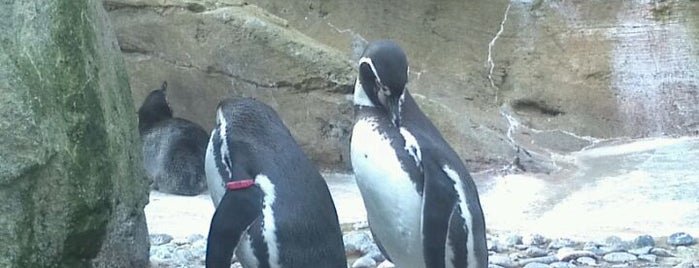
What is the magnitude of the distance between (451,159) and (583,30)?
199 inches

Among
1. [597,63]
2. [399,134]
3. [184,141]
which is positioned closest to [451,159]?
[399,134]

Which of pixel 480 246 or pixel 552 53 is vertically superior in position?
pixel 552 53

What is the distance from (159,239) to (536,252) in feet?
5.54

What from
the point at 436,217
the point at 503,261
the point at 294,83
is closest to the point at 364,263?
the point at 503,261

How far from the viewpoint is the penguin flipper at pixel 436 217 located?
11.1ft

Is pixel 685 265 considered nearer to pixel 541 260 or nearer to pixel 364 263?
pixel 541 260

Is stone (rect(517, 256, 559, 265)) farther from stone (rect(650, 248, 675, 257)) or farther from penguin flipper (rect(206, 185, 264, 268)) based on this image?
penguin flipper (rect(206, 185, 264, 268))

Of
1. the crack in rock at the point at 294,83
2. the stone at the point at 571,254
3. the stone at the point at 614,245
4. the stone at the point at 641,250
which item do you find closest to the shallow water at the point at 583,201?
the stone at the point at 614,245

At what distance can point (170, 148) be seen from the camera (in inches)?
273

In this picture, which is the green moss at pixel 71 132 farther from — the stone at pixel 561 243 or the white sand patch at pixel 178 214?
the stone at pixel 561 243

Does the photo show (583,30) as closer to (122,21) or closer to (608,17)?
(608,17)

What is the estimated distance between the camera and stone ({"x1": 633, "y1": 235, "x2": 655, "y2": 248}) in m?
5.00

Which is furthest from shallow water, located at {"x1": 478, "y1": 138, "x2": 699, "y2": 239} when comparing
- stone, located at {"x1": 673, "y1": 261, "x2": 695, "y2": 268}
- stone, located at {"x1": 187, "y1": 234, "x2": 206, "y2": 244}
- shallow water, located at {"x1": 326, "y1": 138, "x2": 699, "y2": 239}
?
stone, located at {"x1": 187, "y1": 234, "x2": 206, "y2": 244}

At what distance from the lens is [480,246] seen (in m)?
3.51
